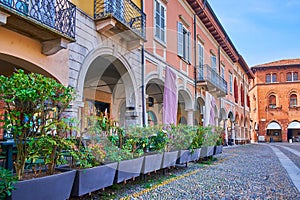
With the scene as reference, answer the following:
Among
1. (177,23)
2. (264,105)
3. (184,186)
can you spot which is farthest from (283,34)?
(264,105)

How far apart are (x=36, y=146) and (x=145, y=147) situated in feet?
9.58

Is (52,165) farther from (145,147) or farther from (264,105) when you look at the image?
(264,105)

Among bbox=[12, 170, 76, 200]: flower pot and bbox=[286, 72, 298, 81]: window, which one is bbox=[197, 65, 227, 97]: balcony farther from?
bbox=[286, 72, 298, 81]: window

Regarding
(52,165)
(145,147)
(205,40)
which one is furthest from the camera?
(205,40)

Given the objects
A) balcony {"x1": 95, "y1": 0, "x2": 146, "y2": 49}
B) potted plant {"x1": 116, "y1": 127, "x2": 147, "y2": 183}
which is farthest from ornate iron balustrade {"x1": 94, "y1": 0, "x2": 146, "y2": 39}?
potted plant {"x1": 116, "y1": 127, "x2": 147, "y2": 183}

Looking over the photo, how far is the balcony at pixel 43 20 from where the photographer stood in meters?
4.42

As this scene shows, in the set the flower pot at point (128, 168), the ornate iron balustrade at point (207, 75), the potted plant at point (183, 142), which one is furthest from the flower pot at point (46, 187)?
the ornate iron balustrade at point (207, 75)

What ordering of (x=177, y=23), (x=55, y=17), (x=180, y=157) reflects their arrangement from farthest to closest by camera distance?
(x=177, y=23) < (x=180, y=157) < (x=55, y=17)

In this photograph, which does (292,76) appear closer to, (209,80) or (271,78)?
(271,78)

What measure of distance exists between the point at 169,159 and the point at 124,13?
4218mm

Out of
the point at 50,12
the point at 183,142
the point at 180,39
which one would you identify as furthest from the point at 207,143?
the point at 50,12

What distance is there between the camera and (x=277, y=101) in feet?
118

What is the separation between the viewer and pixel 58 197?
3.06m

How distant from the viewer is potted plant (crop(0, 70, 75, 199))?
2789 mm
